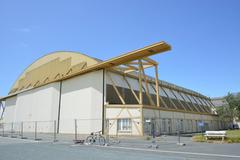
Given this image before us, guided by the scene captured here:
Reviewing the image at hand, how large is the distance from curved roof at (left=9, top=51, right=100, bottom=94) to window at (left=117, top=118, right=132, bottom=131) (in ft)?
34.8

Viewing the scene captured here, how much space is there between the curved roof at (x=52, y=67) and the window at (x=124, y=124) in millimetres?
10622

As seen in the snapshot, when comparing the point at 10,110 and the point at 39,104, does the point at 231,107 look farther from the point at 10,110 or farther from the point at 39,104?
the point at 10,110

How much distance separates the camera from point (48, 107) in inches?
1484

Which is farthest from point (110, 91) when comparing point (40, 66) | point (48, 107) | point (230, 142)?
point (40, 66)

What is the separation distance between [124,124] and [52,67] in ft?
74.7

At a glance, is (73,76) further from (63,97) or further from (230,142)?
(230,142)

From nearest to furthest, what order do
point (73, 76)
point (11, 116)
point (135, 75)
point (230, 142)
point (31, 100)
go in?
point (230, 142) < point (73, 76) < point (135, 75) < point (31, 100) < point (11, 116)

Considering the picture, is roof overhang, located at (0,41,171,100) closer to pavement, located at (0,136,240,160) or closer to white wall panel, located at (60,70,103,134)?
white wall panel, located at (60,70,103,134)

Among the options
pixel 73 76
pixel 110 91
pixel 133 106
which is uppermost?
pixel 73 76

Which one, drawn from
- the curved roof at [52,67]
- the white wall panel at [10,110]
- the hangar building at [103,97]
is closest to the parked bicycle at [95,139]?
the hangar building at [103,97]

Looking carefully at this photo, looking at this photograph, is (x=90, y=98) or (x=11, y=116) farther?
(x=11, y=116)

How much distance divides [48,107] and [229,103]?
41.6 m

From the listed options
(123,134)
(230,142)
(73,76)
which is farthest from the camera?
(73,76)

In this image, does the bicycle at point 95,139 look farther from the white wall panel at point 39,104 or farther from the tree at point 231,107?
the tree at point 231,107
